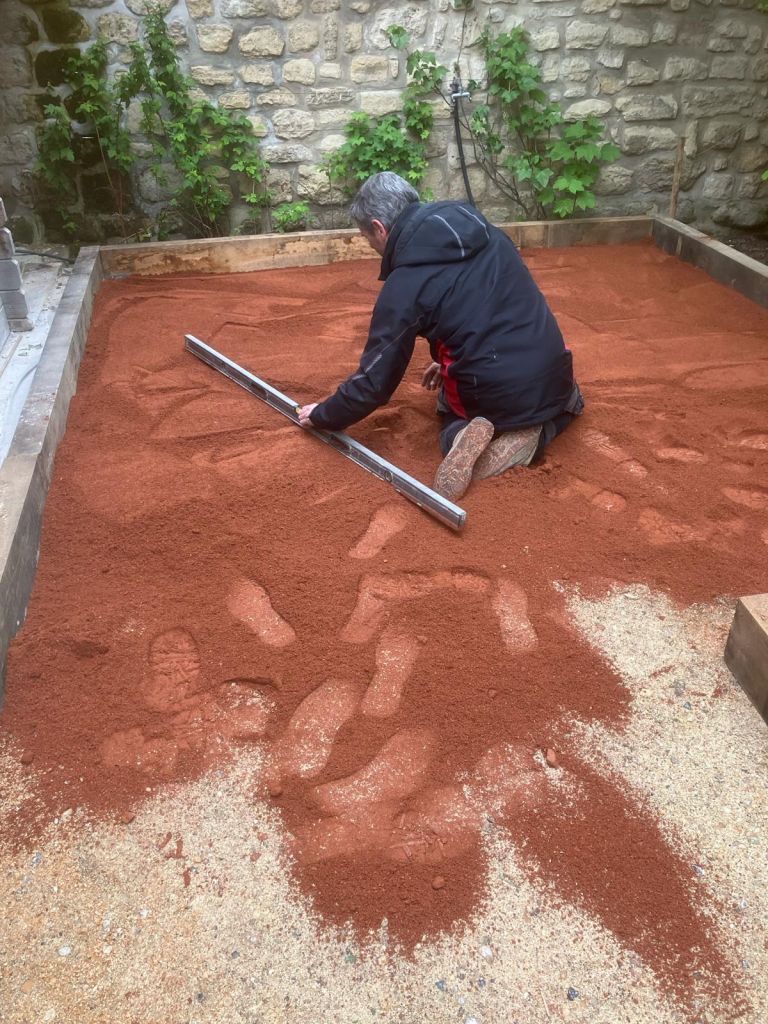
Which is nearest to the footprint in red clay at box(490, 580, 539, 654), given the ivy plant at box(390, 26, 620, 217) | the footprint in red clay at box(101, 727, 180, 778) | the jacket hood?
the footprint in red clay at box(101, 727, 180, 778)

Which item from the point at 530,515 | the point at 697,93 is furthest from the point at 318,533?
the point at 697,93

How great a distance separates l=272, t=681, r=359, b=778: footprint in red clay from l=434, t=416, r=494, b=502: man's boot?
0.89 m

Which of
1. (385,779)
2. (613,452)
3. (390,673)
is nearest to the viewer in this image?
(385,779)

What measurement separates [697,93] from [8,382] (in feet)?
16.3

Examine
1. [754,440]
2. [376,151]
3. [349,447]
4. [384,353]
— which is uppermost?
[376,151]

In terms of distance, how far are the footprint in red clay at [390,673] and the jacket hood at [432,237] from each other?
119 cm

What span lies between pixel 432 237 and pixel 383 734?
1585 millimetres

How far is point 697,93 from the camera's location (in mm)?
5336

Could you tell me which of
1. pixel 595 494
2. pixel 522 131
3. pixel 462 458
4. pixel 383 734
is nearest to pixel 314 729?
pixel 383 734

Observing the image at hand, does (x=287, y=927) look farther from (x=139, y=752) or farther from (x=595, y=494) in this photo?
(x=595, y=494)

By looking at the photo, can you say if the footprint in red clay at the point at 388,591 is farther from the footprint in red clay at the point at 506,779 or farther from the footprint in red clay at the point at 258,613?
the footprint in red clay at the point at 506,779

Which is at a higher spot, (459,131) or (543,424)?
(459,131)

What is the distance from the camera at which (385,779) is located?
5.89 ft

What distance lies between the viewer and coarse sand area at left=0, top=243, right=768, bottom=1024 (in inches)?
57.9
